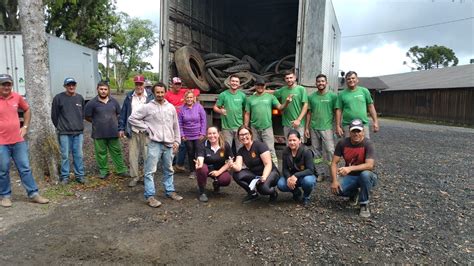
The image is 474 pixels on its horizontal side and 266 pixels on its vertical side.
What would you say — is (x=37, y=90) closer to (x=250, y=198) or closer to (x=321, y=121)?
(x=250, y=198)

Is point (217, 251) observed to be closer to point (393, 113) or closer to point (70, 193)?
point (70, 193)

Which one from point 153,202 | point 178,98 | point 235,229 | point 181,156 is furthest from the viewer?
point 181,156

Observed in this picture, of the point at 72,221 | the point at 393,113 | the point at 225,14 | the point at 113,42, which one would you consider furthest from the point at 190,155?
the point at 393,113

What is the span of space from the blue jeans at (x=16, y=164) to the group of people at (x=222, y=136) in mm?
11

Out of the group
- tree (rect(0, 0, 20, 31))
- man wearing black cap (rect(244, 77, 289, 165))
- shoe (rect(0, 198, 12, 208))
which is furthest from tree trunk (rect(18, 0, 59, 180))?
tree (rect(0, 0, 20, 31))

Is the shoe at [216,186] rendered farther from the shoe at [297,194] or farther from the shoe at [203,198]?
the shoe at [297,194]

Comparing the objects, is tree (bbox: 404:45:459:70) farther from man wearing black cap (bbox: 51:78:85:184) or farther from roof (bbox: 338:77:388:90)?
man wearing black cap (bbox: 51:78:85:184)

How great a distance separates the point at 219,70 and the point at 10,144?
164 inches

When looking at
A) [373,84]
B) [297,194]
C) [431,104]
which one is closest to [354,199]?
[297,194]

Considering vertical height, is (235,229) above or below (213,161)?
below

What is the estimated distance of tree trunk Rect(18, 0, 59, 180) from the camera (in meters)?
5.07

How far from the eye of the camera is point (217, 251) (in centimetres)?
322

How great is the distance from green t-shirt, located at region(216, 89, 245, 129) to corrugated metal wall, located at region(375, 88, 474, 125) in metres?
21.5

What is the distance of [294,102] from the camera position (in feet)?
18.0
